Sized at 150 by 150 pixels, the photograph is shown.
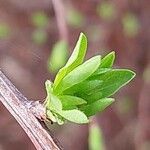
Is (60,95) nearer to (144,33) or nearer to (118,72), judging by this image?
(118,72)

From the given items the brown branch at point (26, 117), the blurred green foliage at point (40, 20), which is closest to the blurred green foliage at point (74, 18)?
the blurred green foliage at point (40, 20)

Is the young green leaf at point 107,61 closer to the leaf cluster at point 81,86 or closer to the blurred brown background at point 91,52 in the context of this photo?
the leaf cluster at point 81,86

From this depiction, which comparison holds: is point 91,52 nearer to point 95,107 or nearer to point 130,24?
point 130,24

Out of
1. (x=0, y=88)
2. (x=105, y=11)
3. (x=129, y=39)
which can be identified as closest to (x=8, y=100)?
(x=0, y=88)

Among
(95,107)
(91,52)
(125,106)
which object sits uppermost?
(95,107)

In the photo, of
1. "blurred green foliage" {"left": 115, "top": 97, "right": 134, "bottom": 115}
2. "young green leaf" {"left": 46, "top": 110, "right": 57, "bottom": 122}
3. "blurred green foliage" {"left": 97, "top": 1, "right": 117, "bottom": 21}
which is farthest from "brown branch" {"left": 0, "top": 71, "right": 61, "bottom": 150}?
"blurred green foliage" {"left": 115, "top": 97, "right": 134, "bottom": 115}

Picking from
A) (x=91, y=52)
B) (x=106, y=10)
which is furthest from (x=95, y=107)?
(x=91, y=52)
